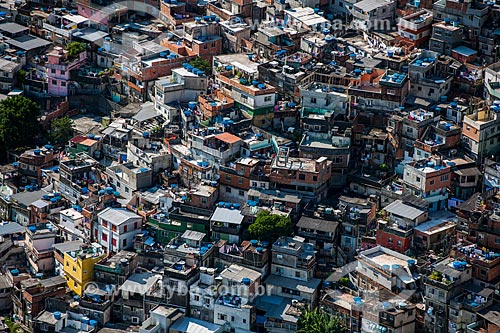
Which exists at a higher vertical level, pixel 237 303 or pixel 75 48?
pixel 75 48

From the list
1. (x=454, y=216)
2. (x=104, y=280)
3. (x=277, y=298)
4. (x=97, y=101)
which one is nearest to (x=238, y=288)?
(x=277, y=298)

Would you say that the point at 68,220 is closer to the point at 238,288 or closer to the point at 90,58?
the point at 238,288

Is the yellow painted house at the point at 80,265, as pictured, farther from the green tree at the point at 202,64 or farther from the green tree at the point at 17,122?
the green tree at the point at 202,64

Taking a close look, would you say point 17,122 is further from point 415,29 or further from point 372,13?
point 415,29

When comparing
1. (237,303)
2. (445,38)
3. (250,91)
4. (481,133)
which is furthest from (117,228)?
(445,38)

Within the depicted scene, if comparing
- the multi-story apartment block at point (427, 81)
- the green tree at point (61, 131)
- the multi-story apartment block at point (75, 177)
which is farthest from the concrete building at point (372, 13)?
the multi-story apartment block at point (75, 177)

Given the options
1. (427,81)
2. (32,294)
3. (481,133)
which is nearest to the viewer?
(32,294)
